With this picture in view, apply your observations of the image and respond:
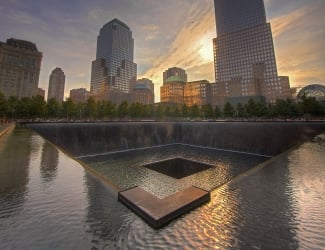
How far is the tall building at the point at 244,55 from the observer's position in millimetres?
91875

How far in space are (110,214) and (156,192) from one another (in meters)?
7.55

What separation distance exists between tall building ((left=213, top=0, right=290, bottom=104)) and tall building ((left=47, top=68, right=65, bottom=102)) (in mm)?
165569

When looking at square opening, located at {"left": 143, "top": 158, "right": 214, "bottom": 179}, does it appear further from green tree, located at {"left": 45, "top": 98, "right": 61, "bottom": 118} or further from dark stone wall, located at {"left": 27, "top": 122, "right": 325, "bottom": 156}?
green tree, located at {"left": 45, "top": 98, "right": 61, "bottom": 118}

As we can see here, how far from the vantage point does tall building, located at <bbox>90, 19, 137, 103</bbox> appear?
134275 mm

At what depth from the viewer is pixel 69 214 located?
2654 mm

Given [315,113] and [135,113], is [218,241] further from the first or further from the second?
[135,113]

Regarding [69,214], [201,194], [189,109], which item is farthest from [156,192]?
[189,109]

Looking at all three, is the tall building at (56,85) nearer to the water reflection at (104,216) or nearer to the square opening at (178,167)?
the square opening at (178,167)

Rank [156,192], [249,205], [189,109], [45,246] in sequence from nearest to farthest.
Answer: [45,246], [249,205], [156,192], [189,109]

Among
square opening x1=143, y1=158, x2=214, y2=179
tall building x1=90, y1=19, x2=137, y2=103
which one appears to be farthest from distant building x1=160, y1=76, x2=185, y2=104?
square opening x1=143, y1=158, x2=214, y2=179

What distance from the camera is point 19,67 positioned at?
108000mm

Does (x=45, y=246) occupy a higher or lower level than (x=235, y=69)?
lower

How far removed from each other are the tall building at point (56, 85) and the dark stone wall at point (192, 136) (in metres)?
182

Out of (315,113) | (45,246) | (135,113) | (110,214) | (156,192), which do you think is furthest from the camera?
(135,113)
